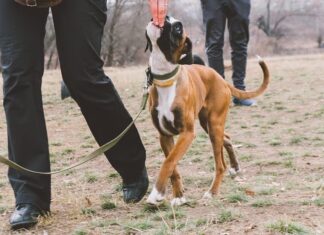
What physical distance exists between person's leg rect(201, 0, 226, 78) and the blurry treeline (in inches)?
1058

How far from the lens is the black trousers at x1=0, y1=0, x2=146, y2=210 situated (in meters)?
3.28

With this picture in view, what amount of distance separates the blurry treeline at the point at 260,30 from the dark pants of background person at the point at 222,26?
26755mm

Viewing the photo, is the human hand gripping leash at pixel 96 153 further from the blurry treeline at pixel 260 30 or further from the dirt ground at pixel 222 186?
the blurry treeline at pixel 260 30

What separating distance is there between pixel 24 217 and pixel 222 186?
1637mm

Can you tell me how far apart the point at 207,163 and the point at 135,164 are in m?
1.55

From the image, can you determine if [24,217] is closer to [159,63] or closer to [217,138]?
[159,63]

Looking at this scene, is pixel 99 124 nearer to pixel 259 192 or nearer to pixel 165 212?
pixel 165 212

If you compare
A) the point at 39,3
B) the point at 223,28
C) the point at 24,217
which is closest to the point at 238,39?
the point at 223,28

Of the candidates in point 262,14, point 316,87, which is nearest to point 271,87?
point 316,87

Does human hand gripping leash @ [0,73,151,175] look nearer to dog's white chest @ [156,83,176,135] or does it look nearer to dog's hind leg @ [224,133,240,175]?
dog's white chest @ [156,83,176,135]

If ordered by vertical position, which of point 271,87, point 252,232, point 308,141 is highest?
point 252,232

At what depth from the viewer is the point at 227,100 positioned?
4.32 meters

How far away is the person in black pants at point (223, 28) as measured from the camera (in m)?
7.73

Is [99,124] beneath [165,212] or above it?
above
